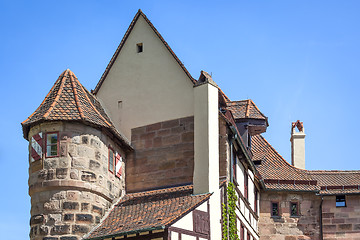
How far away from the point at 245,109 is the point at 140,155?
636 centimetres

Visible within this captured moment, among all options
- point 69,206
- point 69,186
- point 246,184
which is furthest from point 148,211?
point 246,184

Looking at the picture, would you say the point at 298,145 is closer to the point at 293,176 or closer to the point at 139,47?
the point at 293,176

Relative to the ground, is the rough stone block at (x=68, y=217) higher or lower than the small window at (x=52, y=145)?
lower

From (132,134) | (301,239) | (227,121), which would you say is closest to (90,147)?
(132,134)

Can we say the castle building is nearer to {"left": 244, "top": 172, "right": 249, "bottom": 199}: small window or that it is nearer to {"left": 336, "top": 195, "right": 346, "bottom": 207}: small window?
{"left": 244, "top": 172, "right": 249, "bottom": 199}: small window

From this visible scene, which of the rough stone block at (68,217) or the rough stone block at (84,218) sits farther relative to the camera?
the rough stone block at (84,218)

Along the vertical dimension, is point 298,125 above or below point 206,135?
above

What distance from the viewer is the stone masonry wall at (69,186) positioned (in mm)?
25578

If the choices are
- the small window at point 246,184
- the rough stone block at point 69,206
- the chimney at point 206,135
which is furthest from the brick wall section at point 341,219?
the rough stone block at point 69,206

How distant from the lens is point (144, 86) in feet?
96.5

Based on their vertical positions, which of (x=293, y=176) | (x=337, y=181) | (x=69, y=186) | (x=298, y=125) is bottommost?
(x=69, y=186)

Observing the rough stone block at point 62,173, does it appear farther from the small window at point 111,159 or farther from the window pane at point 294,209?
the window pane at point 294,209

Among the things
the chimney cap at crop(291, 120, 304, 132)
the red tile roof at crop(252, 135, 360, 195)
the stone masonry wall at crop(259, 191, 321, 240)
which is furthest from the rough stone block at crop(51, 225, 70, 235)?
the chimney cap at crop(291, 120, 304, 132)

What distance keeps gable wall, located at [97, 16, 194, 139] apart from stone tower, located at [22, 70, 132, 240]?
75.6 inches
